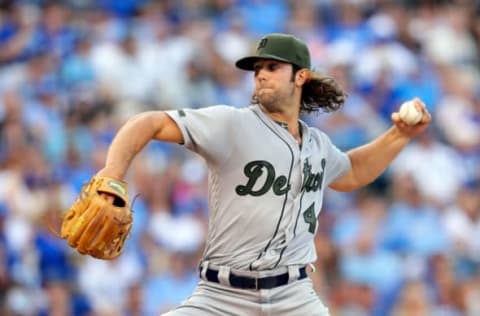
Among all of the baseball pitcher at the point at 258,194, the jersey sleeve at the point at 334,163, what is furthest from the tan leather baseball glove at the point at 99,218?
the jersey sleeve at the point at 334,163

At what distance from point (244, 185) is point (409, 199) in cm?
499

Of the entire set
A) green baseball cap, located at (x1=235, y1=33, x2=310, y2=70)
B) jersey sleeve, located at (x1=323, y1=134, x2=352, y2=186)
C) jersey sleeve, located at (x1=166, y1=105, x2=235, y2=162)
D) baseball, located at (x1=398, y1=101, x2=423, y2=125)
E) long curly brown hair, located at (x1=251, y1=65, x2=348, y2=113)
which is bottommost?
jersey sleeve, located at (x1=323, y1=134, x2=352, y2=186)

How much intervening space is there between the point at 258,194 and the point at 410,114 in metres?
1.17

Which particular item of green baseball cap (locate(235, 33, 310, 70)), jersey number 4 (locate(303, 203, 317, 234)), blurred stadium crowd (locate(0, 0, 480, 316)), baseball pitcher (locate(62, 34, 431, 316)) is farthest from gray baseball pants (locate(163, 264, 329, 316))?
blurred stadium crowd (locate(0, 0, 480, 316))

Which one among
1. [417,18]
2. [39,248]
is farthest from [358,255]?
[417,18]

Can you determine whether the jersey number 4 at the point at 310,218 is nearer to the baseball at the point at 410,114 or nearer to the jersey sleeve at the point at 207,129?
the jersey sleeve at the point at 207,129

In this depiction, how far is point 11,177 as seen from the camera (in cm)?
927

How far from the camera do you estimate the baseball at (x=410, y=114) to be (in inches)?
228

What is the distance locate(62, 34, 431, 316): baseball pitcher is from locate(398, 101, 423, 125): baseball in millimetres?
670

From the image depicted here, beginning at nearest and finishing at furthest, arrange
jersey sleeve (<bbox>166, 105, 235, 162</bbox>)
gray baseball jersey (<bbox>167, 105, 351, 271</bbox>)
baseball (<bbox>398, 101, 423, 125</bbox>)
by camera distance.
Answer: jersey sleeve (<bbox>166, 105, 235, 162</bbox>) → gray baseball jersey (<bbox>167, 105, 351, 271</bbox>) → baseball (<bbox>398, 101, 423, 125</bbox>)

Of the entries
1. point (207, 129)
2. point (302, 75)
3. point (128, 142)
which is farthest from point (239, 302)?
point (302, 75)

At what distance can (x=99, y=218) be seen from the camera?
461 cm

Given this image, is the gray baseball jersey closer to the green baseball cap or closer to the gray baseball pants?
the gray baseball pants

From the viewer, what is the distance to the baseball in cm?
579
